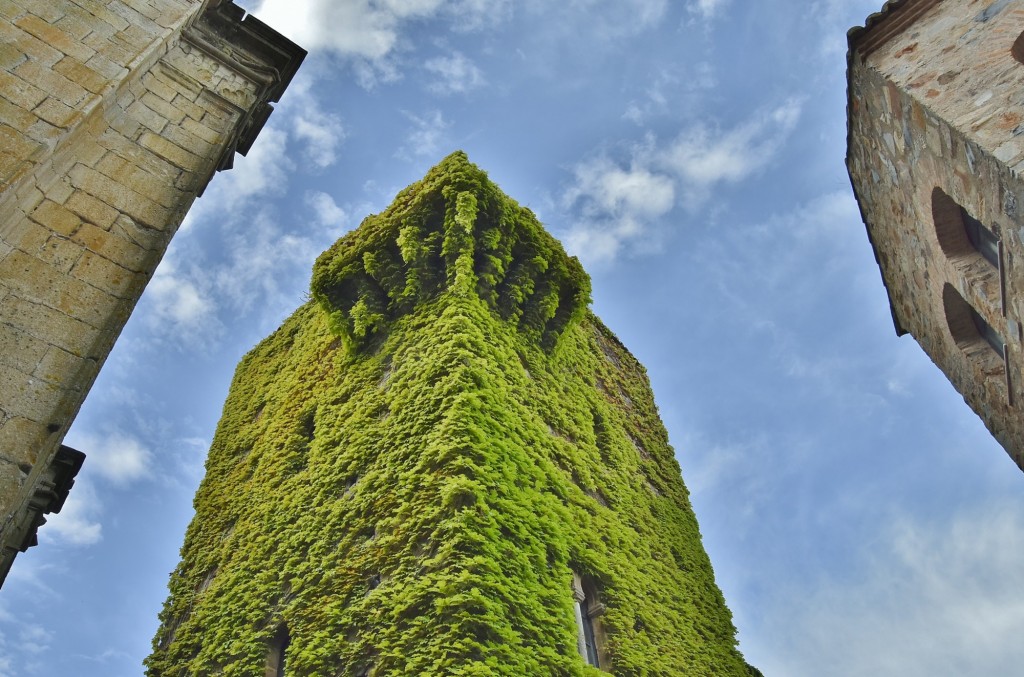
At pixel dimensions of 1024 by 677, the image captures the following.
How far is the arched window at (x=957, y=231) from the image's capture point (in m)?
7.81

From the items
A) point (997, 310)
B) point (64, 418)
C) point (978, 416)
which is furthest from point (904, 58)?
point (64, 418)

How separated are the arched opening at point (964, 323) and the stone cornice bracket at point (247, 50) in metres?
8.15

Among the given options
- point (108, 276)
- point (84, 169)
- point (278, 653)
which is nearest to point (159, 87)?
point (84, 169)

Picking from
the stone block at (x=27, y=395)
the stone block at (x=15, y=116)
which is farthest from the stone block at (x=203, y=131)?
the stone block at (x=27, y=395)

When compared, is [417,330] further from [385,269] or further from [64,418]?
[64,418]

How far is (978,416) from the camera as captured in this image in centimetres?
959

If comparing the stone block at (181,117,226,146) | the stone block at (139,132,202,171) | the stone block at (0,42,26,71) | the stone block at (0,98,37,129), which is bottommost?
the stone block at (0,98,37,129)

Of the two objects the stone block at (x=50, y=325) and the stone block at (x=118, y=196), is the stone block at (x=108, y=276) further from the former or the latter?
the stone block at (x=118, y=196)

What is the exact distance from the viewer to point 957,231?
8156 millimetres

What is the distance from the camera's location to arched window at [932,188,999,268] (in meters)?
7.81

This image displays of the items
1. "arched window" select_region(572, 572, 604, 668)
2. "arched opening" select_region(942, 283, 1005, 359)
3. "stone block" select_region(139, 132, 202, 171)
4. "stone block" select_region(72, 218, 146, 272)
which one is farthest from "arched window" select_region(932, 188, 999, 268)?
"stone block" select_region(72, 218, 146, 272)

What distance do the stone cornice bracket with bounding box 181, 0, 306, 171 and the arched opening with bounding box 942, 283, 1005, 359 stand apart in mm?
8148

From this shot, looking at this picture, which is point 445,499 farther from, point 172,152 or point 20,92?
point 20,92

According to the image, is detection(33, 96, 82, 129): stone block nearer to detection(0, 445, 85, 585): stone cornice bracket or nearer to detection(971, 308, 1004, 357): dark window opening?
detection(0, 445, 85, 585): stone cornice bracket
